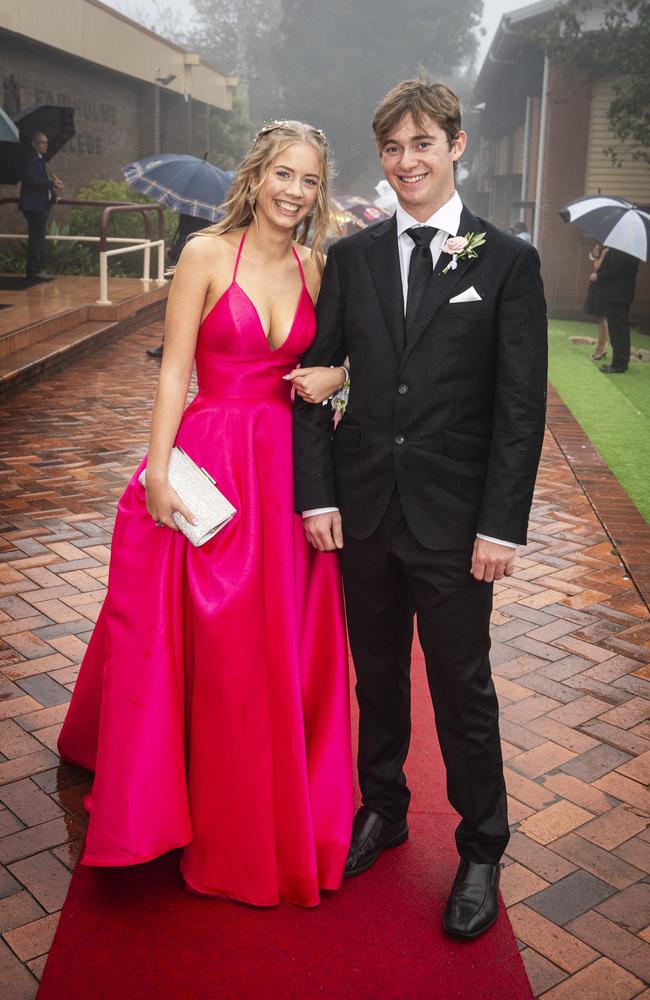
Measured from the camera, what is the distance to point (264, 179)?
267cm

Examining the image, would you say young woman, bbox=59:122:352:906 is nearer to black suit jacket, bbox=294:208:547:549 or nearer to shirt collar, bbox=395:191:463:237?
black suit jacket, bbox=294:208:547:549

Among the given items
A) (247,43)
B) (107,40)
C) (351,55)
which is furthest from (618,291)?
(247,43)

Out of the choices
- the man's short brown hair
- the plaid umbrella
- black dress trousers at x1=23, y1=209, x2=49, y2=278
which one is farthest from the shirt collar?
black dress trousers at x1=23, y1=209, x2=49, y2=278

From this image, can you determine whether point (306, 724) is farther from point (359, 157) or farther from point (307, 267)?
point (359, 157)

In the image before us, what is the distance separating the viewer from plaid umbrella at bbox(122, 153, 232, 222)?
10367 mm

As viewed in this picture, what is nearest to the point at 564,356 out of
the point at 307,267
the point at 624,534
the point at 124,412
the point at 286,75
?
the point at 124,412

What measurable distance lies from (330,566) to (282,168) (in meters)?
1.06

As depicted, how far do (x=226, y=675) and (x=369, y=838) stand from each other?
642 mm

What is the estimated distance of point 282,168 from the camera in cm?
266

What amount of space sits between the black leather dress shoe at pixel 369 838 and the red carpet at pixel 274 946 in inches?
1.3

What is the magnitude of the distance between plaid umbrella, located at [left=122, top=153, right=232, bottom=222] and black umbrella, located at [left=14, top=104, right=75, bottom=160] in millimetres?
1872

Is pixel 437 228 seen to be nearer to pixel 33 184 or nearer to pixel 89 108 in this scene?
pixel 33 184

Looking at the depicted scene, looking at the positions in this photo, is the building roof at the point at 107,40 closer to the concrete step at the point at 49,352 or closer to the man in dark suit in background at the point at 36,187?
the man in dark suit in background at the point at 36,187

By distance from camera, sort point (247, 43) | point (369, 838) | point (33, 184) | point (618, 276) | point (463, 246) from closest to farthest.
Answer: point (463, 246) → point (369, 838) → point (618, 276) → point (33, 184) → point (247, 43)
